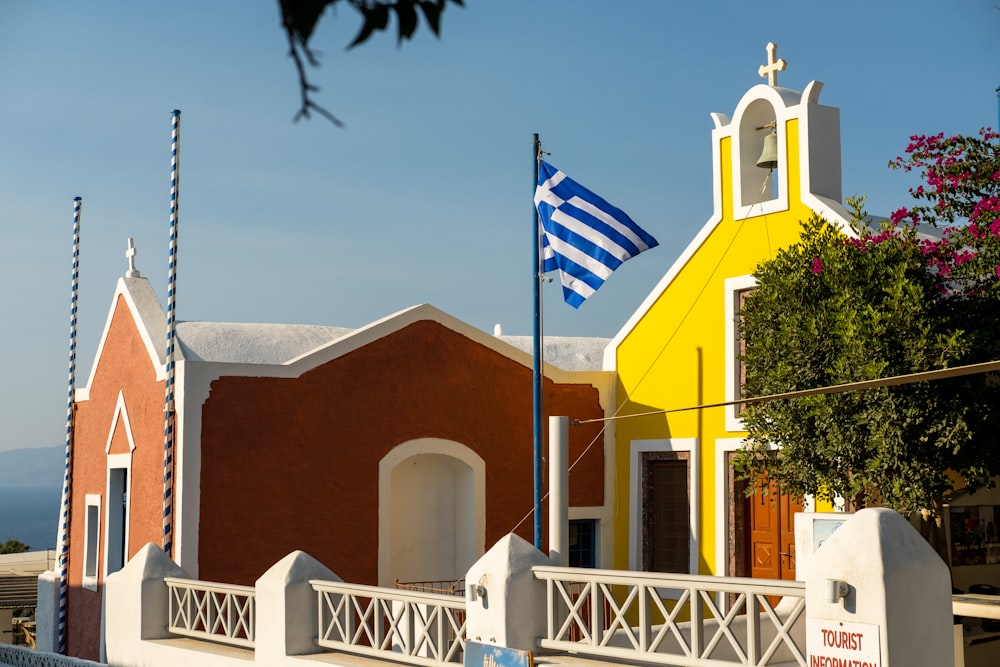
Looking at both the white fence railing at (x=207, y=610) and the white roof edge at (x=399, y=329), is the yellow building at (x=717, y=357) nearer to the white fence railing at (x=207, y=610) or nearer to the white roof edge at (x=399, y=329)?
the white roof edge at (x=399, y=329)

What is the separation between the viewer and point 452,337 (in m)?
17.6

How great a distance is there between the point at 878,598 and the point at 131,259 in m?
14.4

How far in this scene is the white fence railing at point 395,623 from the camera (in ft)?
34.1

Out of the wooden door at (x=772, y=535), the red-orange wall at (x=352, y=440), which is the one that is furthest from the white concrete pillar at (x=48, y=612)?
the wooden door at (x=772, y=535)

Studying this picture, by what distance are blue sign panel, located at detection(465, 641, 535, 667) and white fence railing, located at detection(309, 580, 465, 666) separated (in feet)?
0.67

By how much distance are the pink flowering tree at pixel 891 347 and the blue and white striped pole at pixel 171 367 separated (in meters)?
7.44

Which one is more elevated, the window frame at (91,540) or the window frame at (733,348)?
the window frame at (733,348)

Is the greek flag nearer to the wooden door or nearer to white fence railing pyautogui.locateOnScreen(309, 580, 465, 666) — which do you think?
the wooden door

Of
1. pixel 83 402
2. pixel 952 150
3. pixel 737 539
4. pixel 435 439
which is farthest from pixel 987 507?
pixel 83 402

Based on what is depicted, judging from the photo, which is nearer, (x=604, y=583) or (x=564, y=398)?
(x=604, y=583)

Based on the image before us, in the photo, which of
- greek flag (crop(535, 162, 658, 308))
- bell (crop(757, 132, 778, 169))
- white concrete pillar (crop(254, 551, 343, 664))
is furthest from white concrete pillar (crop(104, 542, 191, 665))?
bell (crop(757, 132, 778, 169))

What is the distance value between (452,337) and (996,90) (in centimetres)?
803

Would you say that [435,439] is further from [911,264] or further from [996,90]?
[996,90]

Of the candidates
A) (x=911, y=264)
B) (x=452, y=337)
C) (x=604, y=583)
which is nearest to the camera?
(x=604, y=583)
